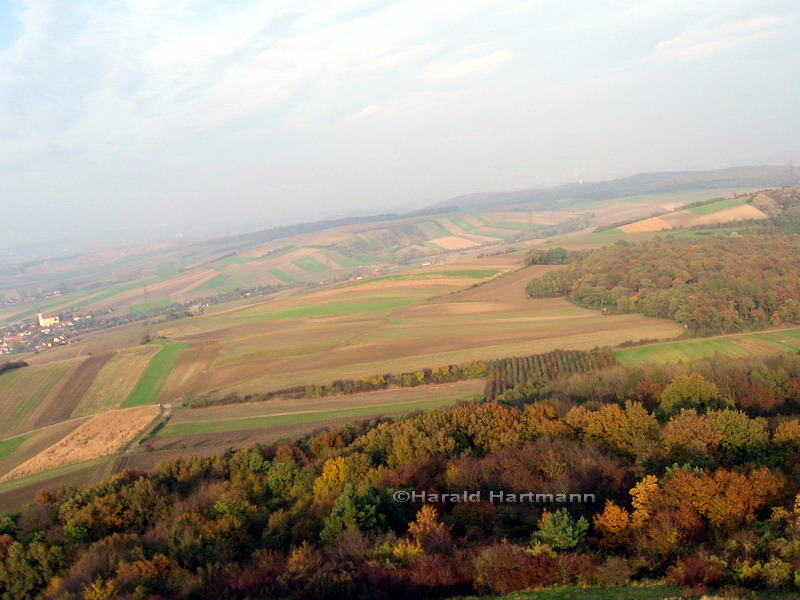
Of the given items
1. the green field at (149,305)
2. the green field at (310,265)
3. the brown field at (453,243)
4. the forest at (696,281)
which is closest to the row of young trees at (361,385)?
the forest at (696,281)

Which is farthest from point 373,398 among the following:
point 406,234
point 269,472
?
point 406,234

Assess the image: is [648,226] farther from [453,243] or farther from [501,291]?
[453,243]

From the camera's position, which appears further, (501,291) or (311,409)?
(501,291)

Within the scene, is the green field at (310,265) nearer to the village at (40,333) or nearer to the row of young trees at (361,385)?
the village at (40,333)

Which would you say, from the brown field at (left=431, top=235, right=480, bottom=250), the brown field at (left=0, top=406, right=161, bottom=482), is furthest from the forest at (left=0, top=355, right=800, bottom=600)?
the brown field at (left=431, top=235, right=480, bottom=250)

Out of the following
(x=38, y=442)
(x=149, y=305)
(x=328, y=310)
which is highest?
(x=149, y=305)

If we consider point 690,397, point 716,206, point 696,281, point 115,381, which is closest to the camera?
point 690,397

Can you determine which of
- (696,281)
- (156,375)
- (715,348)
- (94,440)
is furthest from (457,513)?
(696,281)
